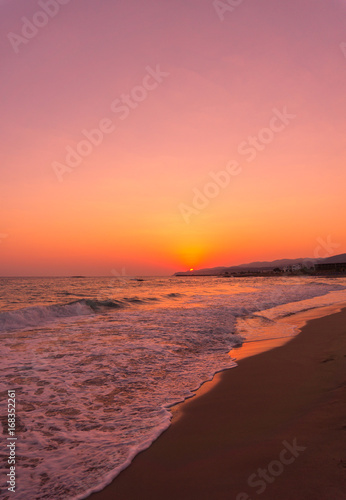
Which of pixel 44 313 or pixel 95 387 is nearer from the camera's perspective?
pixel 95 387

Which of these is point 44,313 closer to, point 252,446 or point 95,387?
point 95,387

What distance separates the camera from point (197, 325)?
1263cm

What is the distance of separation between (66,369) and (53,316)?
11.3 metres

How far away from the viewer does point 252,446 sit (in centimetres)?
345

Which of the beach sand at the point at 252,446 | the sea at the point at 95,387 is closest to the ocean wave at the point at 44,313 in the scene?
the sea at the point at 95,387

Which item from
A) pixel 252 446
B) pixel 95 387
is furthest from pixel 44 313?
pixel 252 446

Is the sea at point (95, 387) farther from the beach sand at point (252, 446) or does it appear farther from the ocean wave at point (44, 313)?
the ocean wave at point (44, 313)

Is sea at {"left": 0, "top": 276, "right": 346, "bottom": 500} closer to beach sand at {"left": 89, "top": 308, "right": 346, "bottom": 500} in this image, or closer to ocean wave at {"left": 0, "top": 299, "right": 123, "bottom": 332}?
A: beach sand at {"left": 89, "top": 308, "right": 346, "bottom": 500}

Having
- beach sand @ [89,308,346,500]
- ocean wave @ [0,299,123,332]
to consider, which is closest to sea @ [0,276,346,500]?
beach sand @ [89,308,346,500]

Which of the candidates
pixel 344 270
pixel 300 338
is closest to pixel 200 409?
pixel 300 338

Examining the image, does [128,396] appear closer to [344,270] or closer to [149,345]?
[149,345]

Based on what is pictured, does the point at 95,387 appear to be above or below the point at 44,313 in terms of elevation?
below

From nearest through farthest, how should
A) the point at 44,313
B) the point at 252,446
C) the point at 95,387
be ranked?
1. the point at 252,446
2. the point at 95,387
3. the point at 44,313

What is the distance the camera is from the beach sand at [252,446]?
9.11ft
